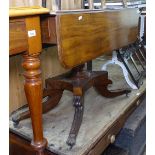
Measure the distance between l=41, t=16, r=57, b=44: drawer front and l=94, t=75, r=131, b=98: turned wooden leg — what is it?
0.67 m

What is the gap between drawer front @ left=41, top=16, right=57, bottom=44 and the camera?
0.98 meters

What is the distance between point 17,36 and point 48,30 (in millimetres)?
174

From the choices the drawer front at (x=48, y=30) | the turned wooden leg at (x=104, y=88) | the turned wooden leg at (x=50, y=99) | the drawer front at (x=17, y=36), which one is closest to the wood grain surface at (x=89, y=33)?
the drawer front at (x=48, y=30)

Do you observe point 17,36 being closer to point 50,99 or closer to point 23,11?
point 23,11

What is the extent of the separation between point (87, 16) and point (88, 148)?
2.12ft

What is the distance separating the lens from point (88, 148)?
1.18 meters

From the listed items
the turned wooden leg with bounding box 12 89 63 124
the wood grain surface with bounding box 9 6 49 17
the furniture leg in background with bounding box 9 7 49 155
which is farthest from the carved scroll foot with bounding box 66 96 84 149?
the wood grain surface with bounding box 9 6 49 17

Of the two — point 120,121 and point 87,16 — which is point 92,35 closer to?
point 87,16

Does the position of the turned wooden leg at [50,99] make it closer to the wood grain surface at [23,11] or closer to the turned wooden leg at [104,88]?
the turned wooden leg at [104,88]

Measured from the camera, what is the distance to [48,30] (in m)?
1.00

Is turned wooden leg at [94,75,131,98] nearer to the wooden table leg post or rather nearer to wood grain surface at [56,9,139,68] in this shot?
wood grain surface at [56,9,139,68]

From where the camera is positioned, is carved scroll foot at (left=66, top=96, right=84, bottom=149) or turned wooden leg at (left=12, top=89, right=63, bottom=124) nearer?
carved scroll foot at (left=66, top=96, right=84, bottom=149)

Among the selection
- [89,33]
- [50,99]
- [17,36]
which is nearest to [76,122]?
[50,99]
